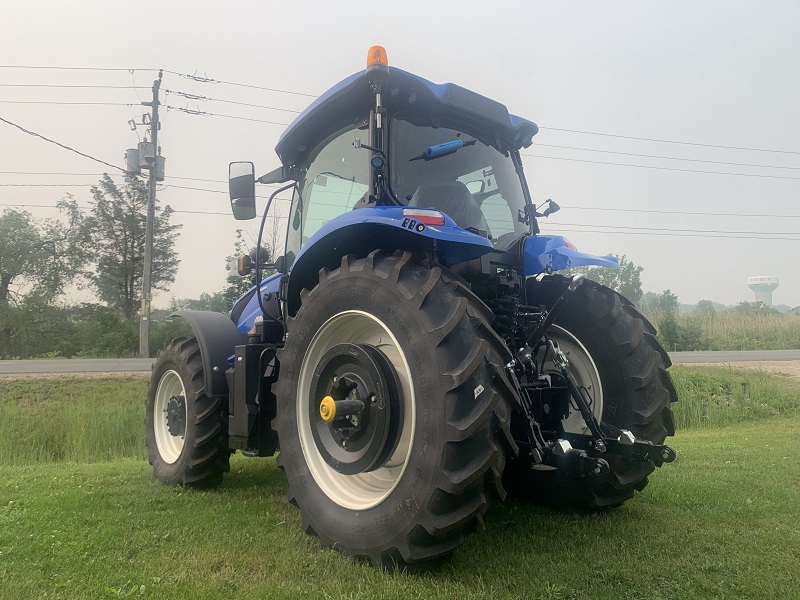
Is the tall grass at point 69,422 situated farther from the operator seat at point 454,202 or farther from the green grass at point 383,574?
the operator seat at point 454,202

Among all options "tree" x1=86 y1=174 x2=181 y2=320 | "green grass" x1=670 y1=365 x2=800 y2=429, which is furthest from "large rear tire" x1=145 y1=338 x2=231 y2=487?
"tree" x1=86 y1=174 x2=181 y2=320

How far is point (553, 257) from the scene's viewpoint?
3295 millimetres

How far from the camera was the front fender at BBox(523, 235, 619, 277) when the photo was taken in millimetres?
3263

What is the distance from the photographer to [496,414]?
230cm

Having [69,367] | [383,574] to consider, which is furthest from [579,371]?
[69,367]

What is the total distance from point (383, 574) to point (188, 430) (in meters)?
2.43

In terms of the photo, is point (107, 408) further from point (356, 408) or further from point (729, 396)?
point (729, 396)

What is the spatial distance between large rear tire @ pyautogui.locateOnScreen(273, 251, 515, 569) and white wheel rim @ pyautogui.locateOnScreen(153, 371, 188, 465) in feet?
6.65

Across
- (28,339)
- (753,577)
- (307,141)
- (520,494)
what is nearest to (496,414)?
(753,577)

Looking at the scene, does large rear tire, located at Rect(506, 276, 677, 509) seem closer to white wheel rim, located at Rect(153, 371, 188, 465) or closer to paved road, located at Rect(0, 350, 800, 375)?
white wheel rim, located at Rect(153, 371, 188, 465)

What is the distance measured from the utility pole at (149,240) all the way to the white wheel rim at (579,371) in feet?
57.5

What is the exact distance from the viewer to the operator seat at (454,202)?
3262 millimetres

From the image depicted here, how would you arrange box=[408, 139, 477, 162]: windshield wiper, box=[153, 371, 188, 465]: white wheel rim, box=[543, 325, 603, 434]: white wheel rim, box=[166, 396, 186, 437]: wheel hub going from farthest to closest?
box=[153, 371, 188, 465]: white wheel rim
box=[166, 396, 186, 437]: wheel hub
box=[543, 325, 603, 434]: white wheel rim
box=[408, 139, 477, 162]: windshield wiper

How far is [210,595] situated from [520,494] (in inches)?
83.7
